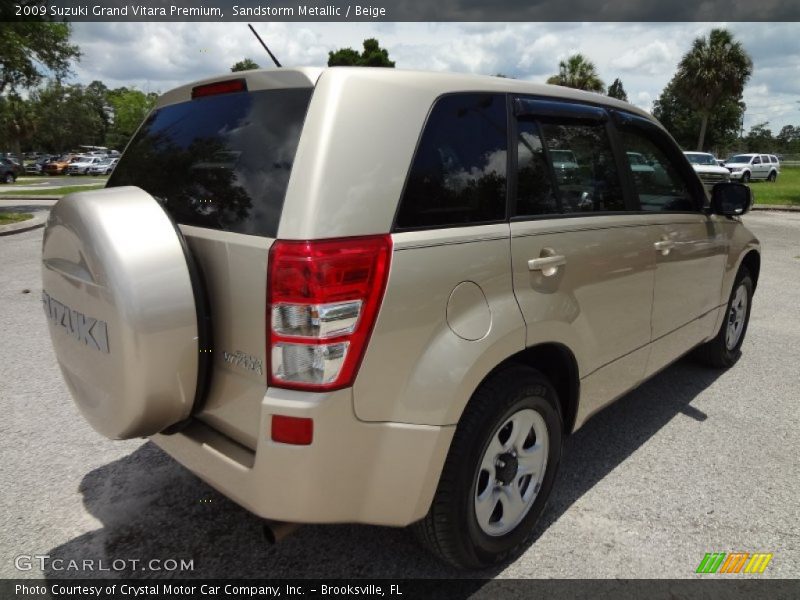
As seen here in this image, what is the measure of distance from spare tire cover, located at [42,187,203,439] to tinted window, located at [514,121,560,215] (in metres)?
1.30

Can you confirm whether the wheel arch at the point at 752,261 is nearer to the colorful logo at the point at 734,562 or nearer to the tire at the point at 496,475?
the colorful logo at the point at 734,562

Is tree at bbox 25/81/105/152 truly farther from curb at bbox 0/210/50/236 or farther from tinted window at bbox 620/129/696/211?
tinted window at bbox 620/129/696/211

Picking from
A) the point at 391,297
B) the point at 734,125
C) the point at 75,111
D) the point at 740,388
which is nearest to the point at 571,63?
the point at 734,125

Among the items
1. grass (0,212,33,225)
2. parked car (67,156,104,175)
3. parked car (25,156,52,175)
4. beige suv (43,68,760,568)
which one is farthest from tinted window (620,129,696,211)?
parked car (25,156,52,175)

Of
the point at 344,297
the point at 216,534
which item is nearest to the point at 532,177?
the point at 344,297

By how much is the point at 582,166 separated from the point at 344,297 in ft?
5.08

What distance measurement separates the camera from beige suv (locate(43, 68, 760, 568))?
5.68ft

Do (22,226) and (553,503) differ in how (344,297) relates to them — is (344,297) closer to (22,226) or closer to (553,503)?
(553,503)

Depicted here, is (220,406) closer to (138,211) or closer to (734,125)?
(138,211)

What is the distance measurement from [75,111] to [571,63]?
58575 millimetres

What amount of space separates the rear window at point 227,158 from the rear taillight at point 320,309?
0.53 ft

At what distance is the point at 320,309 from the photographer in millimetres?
1675

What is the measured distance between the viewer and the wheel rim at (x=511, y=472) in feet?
7.32

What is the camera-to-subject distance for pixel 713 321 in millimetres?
4000
